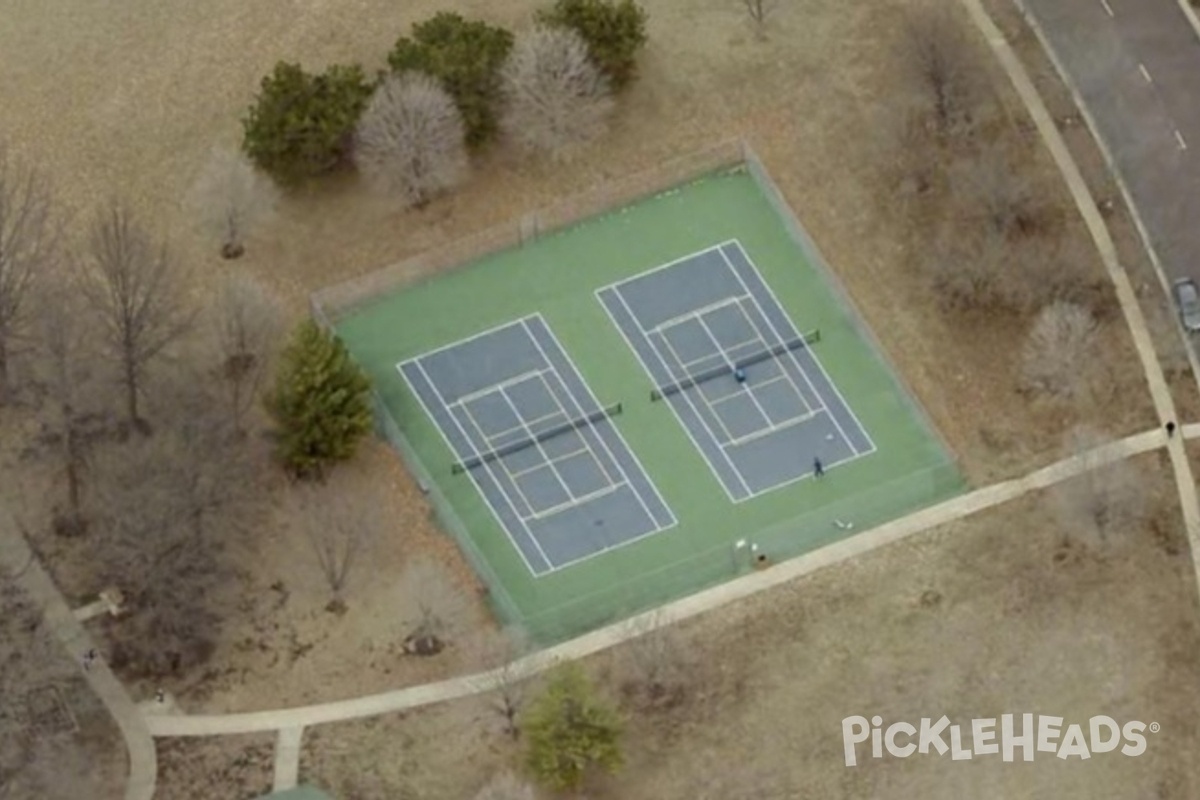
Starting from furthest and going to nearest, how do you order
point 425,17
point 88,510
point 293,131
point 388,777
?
point 425,17
point 293,131
point 88,510
point 388,777

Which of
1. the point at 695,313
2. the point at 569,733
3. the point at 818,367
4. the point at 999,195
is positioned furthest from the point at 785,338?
the point at 569,733

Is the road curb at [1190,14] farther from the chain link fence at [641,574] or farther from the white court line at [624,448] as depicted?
the white court line at [624,448]

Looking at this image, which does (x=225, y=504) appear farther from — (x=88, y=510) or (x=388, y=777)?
(x=388, y=777)

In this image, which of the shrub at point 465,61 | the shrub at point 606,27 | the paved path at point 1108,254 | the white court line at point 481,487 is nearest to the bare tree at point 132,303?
the white court line at point 481,487

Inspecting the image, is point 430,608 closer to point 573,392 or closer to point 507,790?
point 507,790

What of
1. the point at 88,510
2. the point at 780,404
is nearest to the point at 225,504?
the point at 88,510

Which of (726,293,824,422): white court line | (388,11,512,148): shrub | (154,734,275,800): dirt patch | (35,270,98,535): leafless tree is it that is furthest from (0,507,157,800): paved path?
(726,293,824,422): white court line

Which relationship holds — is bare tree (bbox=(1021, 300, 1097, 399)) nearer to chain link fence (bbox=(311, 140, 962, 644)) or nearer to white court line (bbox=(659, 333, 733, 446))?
chain link fence (bbox=(311, 140, 962, 644))
